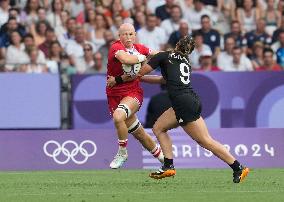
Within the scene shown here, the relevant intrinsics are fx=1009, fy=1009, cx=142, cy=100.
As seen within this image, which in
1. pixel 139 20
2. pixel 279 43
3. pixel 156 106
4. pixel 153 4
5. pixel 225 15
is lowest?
pixel 156 106

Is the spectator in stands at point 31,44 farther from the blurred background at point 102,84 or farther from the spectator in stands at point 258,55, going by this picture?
the spectator in stands at point 258,55

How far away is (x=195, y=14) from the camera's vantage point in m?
22.2

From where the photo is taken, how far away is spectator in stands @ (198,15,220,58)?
21312 millimetres

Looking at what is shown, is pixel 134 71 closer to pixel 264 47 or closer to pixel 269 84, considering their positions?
pixel 269 84

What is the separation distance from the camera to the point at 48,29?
20.6 m

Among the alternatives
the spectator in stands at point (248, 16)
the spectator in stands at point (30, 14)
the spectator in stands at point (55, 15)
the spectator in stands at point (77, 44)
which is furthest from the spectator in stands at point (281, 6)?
the spectator in stands at point (30, 14)

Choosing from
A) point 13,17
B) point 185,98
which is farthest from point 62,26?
point 185,98

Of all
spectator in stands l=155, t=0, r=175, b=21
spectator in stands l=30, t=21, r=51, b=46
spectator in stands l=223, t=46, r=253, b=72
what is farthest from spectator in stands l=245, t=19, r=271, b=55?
spectator in stands l=30, t=21, r=51, b=46

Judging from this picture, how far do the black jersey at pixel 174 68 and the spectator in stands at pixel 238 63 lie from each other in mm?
7296

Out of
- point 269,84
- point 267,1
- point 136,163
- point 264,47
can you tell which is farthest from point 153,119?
point 267,1

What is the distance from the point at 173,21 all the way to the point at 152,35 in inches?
31.1

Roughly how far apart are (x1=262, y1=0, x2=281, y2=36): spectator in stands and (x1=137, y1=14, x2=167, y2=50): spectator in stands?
8.77ft

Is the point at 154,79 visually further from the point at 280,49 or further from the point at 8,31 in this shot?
the point at 280,49

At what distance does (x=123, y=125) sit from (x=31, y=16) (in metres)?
7.44
